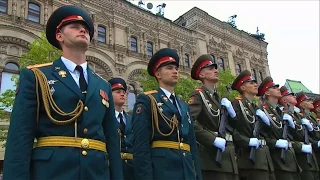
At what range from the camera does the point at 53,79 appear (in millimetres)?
2475

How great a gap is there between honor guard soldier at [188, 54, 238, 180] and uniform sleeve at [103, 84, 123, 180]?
6.45 ft

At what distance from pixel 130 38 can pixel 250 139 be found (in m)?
Result: 15.7

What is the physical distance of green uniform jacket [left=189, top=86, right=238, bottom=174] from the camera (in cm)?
438

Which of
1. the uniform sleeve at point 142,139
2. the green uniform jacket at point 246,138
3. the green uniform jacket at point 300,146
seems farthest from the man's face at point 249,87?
the uniform sleeve at point 142,139

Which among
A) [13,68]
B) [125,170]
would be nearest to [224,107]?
[125,170]

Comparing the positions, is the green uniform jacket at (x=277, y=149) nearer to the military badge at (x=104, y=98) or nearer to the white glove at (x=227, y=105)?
the white glove at (x=227, y=105)

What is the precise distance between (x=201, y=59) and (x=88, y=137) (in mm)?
3323

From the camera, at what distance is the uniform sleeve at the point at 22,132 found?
2078 mm

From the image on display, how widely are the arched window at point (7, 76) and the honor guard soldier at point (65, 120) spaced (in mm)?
13005

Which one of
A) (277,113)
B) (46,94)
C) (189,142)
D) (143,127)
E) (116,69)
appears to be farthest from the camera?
(116,69)

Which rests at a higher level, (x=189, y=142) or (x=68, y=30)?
(x=68, y=30)

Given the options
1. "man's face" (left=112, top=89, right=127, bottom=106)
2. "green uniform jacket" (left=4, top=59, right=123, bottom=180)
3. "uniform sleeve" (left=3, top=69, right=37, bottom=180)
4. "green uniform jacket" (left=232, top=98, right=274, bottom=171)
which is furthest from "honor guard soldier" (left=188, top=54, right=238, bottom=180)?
"uniform sleeve" (left=3, top=69, right=37, bottom=180)

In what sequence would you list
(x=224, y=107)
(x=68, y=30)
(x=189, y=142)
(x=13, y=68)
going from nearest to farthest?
(x=68, y=30) → (x=189, y=142) → (x=224, y=107) → (x=13, y=68)

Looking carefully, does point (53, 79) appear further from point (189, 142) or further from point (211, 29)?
point (211, 29)
